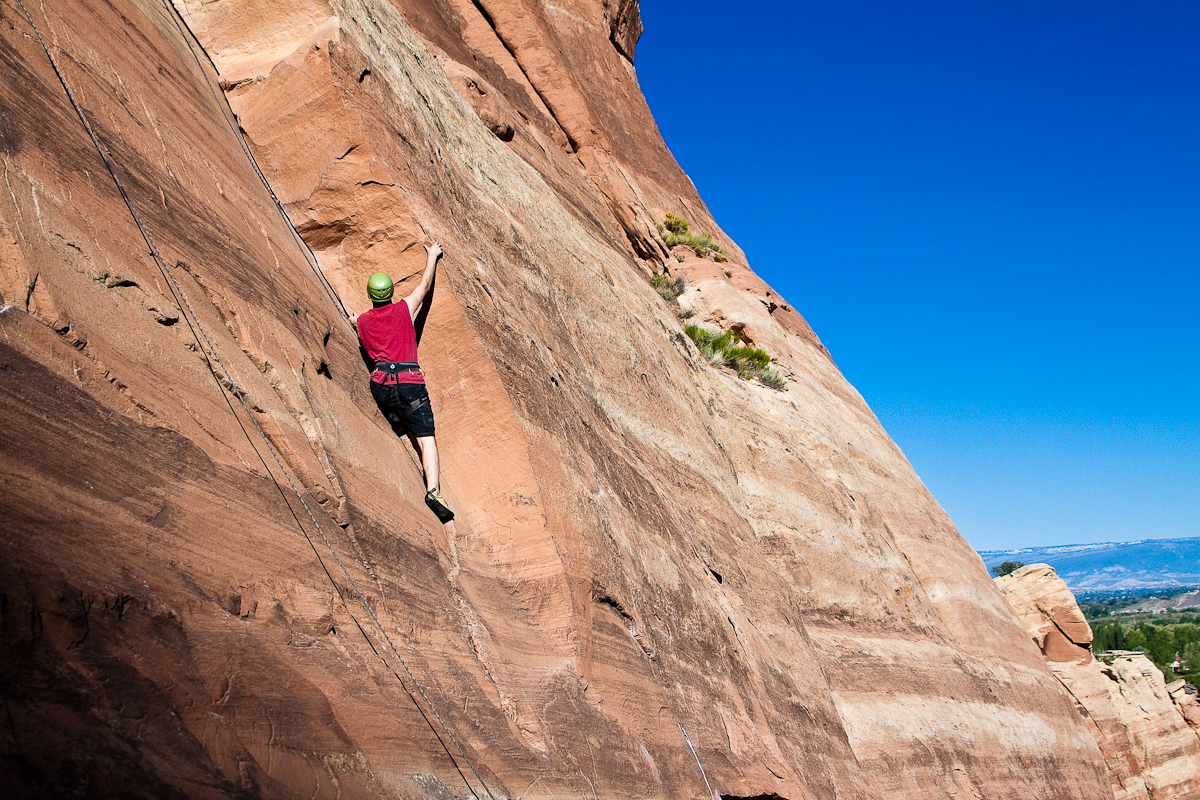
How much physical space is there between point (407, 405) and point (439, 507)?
0.78 meters

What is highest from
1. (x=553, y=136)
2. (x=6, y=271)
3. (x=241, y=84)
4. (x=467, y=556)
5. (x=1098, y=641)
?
(x=553, y=136)

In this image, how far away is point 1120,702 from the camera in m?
19.3

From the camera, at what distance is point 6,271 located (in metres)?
3.37

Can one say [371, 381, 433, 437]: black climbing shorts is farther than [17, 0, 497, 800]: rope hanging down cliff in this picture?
Yes

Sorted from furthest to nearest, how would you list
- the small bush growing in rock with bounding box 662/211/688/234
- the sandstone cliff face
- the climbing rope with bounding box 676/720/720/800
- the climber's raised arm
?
1. the small bush growing in rock with bounding box 662/211/688/234
2. the climbing rope with bounding box 676/720/720/800
3. the climber's raised arm
4. the sandstone cliff face

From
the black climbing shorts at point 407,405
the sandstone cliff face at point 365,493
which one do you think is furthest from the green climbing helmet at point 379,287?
the black climbing shorts at point 407,405

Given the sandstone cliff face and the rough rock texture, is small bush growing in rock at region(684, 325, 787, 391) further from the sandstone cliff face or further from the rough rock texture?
the rough rock texture

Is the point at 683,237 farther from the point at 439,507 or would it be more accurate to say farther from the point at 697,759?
the point at 439,507

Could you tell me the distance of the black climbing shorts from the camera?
230 inches

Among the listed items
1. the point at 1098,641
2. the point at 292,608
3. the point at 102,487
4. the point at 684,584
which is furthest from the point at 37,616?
the point at 1098,641

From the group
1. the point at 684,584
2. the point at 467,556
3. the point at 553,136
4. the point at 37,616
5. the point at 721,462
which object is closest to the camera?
the point at 37,616

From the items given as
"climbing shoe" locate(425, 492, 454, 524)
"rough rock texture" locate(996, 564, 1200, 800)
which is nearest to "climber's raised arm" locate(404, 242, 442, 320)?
"climbing shoe" locate(425, 492, 454, 524)

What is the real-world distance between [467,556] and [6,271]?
332 cm

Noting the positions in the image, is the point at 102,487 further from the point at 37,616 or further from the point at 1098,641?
the point at 1098,641
